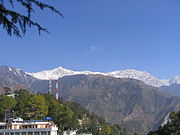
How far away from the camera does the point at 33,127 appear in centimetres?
6481

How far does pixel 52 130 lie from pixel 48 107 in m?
17.3

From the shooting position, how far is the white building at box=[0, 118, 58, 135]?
6359cm

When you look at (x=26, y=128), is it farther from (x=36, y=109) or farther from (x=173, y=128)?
(x=173, y=128)

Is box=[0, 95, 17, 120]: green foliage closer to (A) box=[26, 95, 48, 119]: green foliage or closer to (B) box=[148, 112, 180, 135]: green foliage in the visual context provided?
(A) box=[26, 95, 48, 119]: green foliage

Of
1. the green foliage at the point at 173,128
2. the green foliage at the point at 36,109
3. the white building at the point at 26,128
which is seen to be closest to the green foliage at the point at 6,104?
the green foliage at the point at 36,109

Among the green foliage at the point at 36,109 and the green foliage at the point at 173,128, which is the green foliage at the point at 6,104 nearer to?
the green foliage at the point at 36,109

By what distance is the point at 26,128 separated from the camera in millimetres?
63781

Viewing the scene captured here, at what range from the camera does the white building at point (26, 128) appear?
2504 inches

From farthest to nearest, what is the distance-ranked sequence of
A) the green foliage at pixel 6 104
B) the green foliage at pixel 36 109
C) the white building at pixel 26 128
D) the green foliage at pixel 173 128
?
the green foliage at pixel 6 104
the green foliage at pixel 36 109
the white building at pixel 26 128
the green foliage at pixel 173 128

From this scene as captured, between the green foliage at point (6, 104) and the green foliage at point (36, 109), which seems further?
the green foliage at point (6, 104)

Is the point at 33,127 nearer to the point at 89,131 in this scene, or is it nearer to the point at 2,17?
the point at 89,131

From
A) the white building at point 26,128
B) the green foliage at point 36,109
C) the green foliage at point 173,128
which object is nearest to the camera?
the green foliage at point 173,128

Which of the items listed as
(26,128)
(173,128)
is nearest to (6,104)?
(26,128)

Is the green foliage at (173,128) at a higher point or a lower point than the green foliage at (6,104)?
lower
